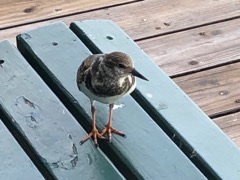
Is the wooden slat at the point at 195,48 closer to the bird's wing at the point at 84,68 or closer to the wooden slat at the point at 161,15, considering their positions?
the wooden slat at the point at 161,15

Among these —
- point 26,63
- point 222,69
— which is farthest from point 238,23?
point 26,63

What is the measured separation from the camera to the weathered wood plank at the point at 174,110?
4.92 feet

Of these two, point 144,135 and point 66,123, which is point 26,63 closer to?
point 66,123

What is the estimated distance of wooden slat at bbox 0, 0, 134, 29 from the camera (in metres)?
2.66

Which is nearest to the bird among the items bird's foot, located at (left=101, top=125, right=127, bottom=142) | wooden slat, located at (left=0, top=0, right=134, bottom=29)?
bird's foot, located at (left=101, top=125, right=127, bottom=142)

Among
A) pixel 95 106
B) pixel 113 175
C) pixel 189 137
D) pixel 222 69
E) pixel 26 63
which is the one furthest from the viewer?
pixel 222 69

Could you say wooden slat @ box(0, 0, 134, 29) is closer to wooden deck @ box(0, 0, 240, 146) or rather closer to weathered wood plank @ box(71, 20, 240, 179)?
wooden deck @ box(0, 0, 240, 146)

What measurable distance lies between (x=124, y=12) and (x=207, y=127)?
123 cm

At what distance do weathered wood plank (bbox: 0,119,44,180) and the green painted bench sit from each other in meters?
0.02

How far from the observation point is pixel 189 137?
1.55m

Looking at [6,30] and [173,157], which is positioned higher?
[6,30]

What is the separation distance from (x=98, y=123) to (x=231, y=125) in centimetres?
69

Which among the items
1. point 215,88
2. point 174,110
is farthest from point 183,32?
point 174,110

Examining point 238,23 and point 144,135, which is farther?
point 238,23
